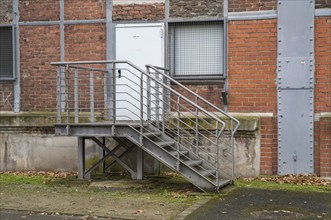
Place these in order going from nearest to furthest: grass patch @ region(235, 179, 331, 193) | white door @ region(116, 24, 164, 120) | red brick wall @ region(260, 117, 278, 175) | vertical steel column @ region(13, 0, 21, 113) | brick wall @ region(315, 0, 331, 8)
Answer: grass patch @ region(235, 179, 331, 193) < brick wall @ region(315, 0, 331, 8) < red brick wall @ region(260, 117, 278, 175) < white door @ region(116, 24, 164, 120) < vertical steel column @ region(13, 0, 21, 113)

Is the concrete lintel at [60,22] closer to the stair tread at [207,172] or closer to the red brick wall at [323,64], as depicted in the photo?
the stair tread at [207,172]

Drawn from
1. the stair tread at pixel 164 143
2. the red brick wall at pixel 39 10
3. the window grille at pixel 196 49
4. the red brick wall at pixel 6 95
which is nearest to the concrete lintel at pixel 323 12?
the window grille at pixel 196 49

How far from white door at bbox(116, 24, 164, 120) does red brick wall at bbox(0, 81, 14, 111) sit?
9.25 ft

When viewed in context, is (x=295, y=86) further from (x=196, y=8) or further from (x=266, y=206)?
(x=266, y=206)

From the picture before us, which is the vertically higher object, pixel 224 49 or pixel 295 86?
pixel 224 49

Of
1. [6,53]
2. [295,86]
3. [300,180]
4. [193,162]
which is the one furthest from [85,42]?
[300,180]

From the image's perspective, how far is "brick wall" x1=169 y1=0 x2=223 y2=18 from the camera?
11.6 metres

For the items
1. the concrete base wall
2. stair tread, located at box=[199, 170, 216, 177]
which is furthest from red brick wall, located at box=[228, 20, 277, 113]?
the concrete base wall

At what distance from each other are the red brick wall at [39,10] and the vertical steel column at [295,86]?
5335 millimetres

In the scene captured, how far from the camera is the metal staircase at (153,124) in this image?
977cm

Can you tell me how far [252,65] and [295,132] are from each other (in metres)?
1.75

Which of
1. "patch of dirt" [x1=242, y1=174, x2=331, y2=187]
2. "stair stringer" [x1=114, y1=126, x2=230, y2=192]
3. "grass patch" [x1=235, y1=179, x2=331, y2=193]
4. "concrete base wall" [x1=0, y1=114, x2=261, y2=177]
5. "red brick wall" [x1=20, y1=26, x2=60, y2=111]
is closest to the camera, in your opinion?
"stair stringer" [x1=114, y1=126, x2=230, y2=192]

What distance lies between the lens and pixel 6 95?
12891mm

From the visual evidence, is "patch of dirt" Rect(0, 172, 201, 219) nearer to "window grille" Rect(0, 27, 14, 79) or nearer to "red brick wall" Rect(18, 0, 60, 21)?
"window grille" Rect(0, 27, 14, 79)
